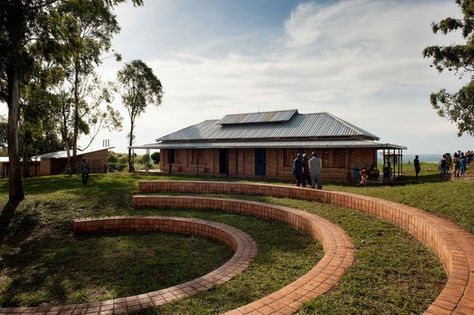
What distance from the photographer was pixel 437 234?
5.08m

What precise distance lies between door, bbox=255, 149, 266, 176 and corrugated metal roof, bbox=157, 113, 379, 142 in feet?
4.22

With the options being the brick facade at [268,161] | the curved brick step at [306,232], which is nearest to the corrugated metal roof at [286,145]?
the brick facade at [268,161]

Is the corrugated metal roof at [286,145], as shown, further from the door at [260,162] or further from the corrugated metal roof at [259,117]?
the corrugated metal roof at [259,117]

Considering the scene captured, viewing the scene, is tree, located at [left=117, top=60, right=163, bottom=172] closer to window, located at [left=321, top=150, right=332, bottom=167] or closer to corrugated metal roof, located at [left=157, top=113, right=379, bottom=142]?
corrugated metal roof, located at [left=157, top=113, right=379, bottom=142]

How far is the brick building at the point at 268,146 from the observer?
63.4ft

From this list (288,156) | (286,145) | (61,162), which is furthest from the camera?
(61,162)

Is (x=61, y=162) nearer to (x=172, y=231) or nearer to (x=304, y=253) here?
(x=172, y=231)

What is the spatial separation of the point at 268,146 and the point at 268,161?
1798mm

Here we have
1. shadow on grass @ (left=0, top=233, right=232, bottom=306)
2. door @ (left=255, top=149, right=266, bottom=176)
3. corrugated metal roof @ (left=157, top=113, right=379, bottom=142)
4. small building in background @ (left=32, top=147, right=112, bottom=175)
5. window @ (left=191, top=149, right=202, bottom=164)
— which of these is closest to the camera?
shadow on grass @ (left=0, top=233, right=232, bottom=306)

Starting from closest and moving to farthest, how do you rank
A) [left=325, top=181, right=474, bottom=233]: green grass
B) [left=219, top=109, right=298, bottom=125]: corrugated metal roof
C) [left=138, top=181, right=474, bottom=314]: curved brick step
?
[left=138, top=181, right=474, bottom=314]: curved brick step
[left=325, top=181, right=474, bottom=233]: green grass
[left=219, top=109, right=298, bottom=125]: corrugated metal roof

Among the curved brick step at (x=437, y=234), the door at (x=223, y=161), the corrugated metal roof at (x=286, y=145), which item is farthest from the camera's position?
the door at (x=223, y=161)

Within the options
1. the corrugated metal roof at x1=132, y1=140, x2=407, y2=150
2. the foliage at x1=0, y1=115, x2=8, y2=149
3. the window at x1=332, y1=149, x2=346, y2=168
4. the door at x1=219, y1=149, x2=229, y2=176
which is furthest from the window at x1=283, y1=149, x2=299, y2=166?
the foliage at x1=0, y1=115, x2=8, y2=149

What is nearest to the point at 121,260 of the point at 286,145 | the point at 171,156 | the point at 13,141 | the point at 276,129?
the point at 13,141

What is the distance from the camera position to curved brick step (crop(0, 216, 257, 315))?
403 centimetres
